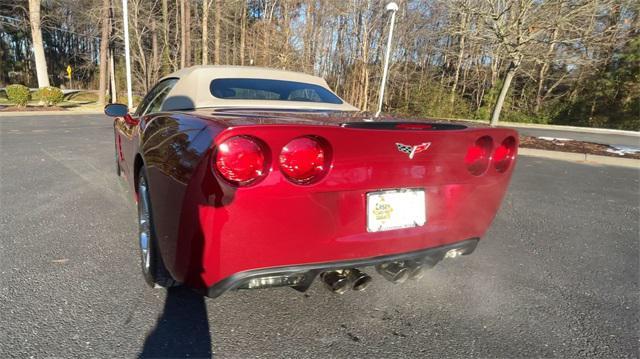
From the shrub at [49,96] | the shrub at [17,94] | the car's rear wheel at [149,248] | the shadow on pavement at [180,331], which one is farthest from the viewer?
the shrub at [49,96]

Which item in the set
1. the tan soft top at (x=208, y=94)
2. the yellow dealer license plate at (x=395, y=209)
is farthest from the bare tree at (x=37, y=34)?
the yellow dealer license plate at (x=395, y=209)

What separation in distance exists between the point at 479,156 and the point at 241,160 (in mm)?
1367

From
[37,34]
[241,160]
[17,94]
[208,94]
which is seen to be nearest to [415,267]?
[241,160]

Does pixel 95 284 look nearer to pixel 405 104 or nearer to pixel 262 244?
pixel 262 244

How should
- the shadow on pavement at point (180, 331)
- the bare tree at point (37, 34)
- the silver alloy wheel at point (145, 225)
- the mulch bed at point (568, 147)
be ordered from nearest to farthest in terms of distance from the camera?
the shadow on pavement at point (180, 331) < the silver alloy wheel at point (145, 225) < the mulch bed at point (568, 147) < the bare tree at point (37, 34)

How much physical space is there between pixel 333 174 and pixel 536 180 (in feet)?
19.4

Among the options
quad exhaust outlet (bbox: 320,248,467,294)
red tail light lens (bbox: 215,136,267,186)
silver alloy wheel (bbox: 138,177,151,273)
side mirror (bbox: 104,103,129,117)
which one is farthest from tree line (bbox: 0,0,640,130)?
red tail light lens (bbox: 215,136,267,186)

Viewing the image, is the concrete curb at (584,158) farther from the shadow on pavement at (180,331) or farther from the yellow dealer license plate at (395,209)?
the shadow on pavement at (180,331)

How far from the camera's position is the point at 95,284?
93.7 inches

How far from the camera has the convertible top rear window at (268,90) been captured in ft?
9.51

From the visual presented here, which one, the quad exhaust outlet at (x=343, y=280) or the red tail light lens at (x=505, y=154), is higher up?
the red tail light lens at (x=505, y=154)

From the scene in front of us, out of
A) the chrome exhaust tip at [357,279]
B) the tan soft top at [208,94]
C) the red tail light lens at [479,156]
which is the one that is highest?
the tan soft top at [208,94]

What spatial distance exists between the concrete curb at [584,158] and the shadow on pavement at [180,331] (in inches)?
377

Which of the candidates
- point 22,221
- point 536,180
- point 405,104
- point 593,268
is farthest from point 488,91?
point 22,221
